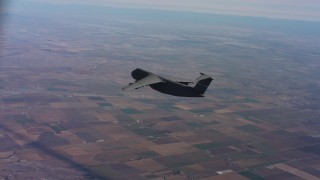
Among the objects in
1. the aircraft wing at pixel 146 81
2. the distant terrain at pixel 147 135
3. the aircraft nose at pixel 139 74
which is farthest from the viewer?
the distant terrain at pixel 147 135

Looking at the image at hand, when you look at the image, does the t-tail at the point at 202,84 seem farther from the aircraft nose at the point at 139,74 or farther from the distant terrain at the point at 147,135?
the distant terrain at the point at 147,135

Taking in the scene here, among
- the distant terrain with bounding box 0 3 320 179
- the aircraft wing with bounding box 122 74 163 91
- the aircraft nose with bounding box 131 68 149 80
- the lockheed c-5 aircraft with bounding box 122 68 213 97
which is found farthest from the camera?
the distant terrain with bounding box 0 3 320 179

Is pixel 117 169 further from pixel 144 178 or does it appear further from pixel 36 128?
pixel 36 128

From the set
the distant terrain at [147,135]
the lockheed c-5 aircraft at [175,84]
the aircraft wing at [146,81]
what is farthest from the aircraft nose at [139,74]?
the distant terrain at [147,135]

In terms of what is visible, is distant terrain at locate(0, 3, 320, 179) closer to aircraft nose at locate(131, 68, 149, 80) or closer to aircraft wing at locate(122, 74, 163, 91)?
aircraft nose at locate(131, 68, 149, 80)

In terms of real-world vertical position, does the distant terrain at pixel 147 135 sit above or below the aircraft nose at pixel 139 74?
below

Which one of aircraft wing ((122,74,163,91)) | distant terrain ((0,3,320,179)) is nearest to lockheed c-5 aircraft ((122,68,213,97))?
aircraft wing ((122,74,163,91))

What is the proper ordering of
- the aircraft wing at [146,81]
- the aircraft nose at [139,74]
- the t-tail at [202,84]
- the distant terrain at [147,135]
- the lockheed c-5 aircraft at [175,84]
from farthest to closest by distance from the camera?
the distant terrain at [147,135] → the aircraft nose at [139,74] → the t-tail at [202,84] → the lockheed c-5 aircraft at [175,84] → the aircraft wing at [146,81]

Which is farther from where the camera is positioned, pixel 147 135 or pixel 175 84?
pixel 147 135

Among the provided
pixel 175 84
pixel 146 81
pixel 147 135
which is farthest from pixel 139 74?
pixel 147 135

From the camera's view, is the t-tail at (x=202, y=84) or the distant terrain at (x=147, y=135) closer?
the t-tail at (x=202, y=84)

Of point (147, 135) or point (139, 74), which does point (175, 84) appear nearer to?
point (139, 74)

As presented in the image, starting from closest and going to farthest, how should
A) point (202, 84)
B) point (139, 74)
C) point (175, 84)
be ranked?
point (175, 84)
point (202, 84)
point (139, 74)

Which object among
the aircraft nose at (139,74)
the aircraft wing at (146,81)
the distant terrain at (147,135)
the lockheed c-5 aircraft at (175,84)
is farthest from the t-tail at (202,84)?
the distant terrain at (147,135)
